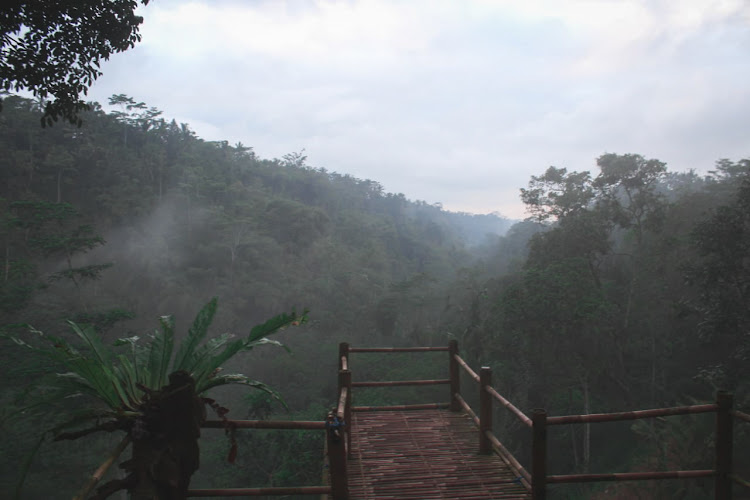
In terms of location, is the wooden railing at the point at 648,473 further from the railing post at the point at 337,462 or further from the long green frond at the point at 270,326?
the long green frond at the point at 270,326

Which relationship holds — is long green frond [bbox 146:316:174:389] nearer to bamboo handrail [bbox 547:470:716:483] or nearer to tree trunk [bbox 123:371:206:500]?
tree trunk [bbox 123:371:206:500]

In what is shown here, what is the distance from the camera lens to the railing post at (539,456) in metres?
2.69

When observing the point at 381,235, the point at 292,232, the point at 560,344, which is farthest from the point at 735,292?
the point at 381,235

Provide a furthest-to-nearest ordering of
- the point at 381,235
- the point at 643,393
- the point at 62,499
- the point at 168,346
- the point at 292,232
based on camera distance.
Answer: the point at 381,235 → the point at 292,232 → the point at 643,393 → the point at 62,499 → the point at 168,346

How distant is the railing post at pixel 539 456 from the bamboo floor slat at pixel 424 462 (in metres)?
0.44

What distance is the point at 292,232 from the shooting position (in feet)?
107

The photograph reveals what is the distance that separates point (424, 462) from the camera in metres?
3.77

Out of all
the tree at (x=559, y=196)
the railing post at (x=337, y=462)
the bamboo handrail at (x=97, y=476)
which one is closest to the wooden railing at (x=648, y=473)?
the railing post at (x=337, y=462)

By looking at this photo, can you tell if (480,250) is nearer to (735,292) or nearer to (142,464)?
(735,292)

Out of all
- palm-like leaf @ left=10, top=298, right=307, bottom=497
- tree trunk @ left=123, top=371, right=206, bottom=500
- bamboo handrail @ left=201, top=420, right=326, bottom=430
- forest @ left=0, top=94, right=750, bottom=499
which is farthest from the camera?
forest @ left=0, top=94, right=750, bottom=499

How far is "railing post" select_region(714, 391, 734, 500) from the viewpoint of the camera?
279cm

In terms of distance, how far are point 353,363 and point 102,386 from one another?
1959 centimetres

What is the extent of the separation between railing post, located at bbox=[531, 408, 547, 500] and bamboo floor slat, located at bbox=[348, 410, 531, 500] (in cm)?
44

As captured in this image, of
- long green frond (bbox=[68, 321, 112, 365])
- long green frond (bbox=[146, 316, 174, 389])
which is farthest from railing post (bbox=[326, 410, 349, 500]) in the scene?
long green frond (bbox=[68, 321, 112, 365])
